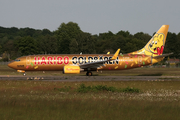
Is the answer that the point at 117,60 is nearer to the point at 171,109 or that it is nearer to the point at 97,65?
the point at 97,65

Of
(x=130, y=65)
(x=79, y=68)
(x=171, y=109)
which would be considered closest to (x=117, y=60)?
(x=130, y=65)

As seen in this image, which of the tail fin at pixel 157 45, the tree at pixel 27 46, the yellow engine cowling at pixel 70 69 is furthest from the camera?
the tree at pixel 27 46

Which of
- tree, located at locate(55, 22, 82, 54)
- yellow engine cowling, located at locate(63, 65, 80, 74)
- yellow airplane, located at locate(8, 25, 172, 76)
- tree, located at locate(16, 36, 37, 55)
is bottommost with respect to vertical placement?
yellow engine cowling, located at locate(63, 65, 80, 74)

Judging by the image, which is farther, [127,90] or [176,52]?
[176,52]

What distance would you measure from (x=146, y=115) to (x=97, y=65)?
96.2 feet

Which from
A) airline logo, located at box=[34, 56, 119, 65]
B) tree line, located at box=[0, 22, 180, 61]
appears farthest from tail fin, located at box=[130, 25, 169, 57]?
tree line, located at box=[0, 22, 180, 61]

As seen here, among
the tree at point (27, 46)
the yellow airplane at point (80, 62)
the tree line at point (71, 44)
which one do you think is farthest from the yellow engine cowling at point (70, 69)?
the tree at point (27, 46)

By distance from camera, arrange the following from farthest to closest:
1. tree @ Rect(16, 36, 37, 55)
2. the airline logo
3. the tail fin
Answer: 1. tree @ Rect(16, 36, 37, 55)
2. the tail fin
3. the airline logo

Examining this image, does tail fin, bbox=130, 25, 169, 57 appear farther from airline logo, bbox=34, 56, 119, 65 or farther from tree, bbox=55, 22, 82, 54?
tree, bbox=55, 22, 82, 54

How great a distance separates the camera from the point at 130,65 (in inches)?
1674

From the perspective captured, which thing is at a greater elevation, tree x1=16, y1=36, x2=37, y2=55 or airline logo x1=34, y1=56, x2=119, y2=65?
tree x1=16, y1=36, x2=37, y2=55

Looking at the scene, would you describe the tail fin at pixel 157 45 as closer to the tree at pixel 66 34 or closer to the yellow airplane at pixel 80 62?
the yellow airplane at pixel 80 62

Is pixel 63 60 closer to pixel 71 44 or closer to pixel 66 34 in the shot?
pixel 71 44

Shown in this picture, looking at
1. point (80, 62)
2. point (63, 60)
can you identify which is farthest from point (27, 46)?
point (80, 62)
